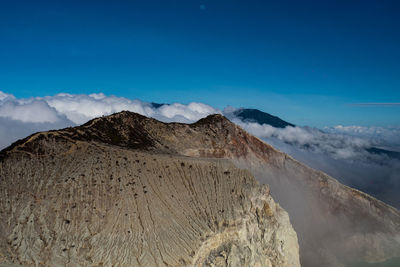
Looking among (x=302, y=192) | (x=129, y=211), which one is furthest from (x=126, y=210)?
(x=302, y=192)

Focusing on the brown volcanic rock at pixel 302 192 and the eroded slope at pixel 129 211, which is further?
the brown volcanic rock at pixel 302 192

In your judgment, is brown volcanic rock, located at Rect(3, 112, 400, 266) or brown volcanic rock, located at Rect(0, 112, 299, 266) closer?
brown volcanic rock, located at Rect(0, 112, 299, 266)

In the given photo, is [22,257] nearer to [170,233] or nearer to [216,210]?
[170,233]

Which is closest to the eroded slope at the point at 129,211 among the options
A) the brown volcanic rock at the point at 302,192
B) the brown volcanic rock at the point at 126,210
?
the brown volcanic rock at the point at 126,210

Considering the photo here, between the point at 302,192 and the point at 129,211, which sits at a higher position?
the point at 129,211

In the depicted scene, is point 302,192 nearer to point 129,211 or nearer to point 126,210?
point 129,211

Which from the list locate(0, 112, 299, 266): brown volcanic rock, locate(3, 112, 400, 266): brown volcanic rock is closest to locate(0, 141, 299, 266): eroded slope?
locate(0, 112, 299, 266): brown volcanic rock

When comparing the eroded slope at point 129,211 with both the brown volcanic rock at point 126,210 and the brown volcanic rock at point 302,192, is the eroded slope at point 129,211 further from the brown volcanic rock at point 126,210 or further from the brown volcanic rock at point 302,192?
the brown volcanic rock at point 302,192

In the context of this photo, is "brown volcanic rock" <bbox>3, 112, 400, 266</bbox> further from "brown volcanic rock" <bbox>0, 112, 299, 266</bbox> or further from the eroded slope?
the eroded slope

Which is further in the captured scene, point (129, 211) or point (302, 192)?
point (302, 192)
